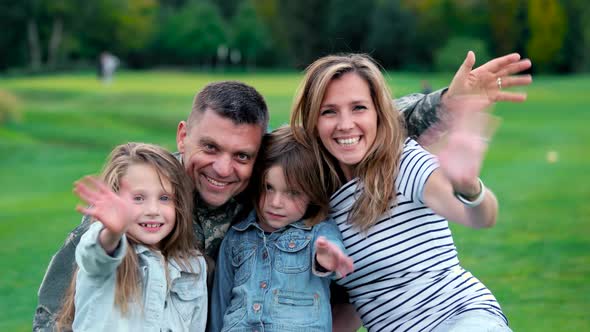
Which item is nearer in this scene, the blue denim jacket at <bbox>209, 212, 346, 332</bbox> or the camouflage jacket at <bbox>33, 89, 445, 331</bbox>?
the blue denim jacket at <bbox>209, 212, 346, 332</bbox>

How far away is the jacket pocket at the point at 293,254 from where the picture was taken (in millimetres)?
3465

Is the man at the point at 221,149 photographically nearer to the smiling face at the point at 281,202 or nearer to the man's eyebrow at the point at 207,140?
the man's eyebrow at the point at 207,140

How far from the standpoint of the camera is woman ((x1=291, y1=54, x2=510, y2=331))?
11.1 feet

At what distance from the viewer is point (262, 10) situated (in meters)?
72.9

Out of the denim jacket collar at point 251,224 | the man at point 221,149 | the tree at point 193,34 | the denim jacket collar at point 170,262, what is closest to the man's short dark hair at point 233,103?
the man at point 221,149

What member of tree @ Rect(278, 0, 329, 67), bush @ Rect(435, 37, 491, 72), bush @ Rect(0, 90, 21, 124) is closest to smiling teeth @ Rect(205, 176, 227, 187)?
bush @ Rect(0, 90, 21, 124)

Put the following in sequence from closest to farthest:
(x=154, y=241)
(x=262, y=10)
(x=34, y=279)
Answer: (x=154, y=241)
(x=34, y=279)
(x=262, y=10)

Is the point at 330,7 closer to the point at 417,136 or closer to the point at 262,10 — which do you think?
the point at 262,10

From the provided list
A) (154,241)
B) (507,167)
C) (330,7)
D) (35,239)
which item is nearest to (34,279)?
(35,239)

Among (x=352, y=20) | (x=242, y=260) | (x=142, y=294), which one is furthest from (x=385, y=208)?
(x=352, y=20)

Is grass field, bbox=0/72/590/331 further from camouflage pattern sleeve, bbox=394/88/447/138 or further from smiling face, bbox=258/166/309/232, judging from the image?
smiling face, bbox=258/166/309/232

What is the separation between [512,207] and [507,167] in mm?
4212

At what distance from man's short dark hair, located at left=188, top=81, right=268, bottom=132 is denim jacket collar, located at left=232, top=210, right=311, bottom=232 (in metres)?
0.42

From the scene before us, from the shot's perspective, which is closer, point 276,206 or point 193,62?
Answer: point 276,206
